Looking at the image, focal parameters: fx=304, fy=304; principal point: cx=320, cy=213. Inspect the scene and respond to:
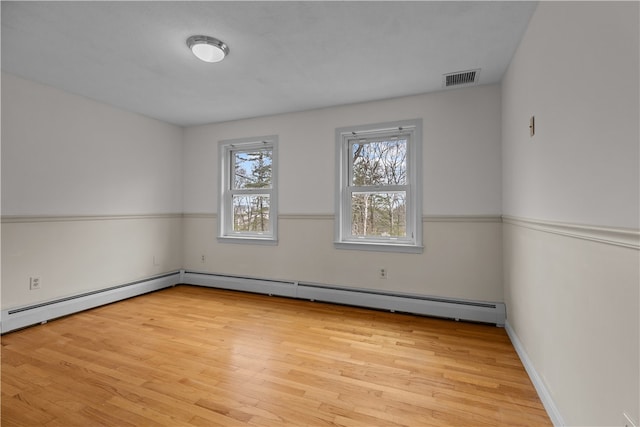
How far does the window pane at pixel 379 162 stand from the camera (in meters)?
3.39

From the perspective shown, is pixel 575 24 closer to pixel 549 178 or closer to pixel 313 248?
pixel 549 178

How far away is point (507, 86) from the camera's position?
2.64 meters

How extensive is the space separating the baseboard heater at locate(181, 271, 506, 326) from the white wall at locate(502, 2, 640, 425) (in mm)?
842

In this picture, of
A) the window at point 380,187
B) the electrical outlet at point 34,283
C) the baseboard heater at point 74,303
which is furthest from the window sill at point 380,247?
the electrical outlet at point 34,283

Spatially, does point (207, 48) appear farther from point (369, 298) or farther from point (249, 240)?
point (369, 298)

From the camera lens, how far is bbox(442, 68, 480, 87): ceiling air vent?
8.89 ft

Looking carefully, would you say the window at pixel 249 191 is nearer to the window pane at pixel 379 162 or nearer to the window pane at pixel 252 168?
the window pane at pixel 252 168

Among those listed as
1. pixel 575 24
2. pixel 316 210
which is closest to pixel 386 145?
pixel 316 210

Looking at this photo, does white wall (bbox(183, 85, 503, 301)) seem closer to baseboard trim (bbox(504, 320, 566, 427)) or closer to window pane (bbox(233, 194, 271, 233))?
window pane (bbox(233, 194, 271, 233))

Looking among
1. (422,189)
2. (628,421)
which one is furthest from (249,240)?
(628,421)

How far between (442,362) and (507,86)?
7.69 ft

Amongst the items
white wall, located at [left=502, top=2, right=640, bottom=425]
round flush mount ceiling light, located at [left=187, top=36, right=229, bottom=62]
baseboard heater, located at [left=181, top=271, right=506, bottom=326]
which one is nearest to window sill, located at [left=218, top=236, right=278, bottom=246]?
baseboard heater, located at [left=181, top=271, right=506, bottom=326]

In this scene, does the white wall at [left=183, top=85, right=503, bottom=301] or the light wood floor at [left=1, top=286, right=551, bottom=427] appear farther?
the white wall at [left=183, top=85, right=503, bottom=301]

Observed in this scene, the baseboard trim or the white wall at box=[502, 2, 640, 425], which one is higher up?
the white wall at box=[502, 2, 640, 425]
